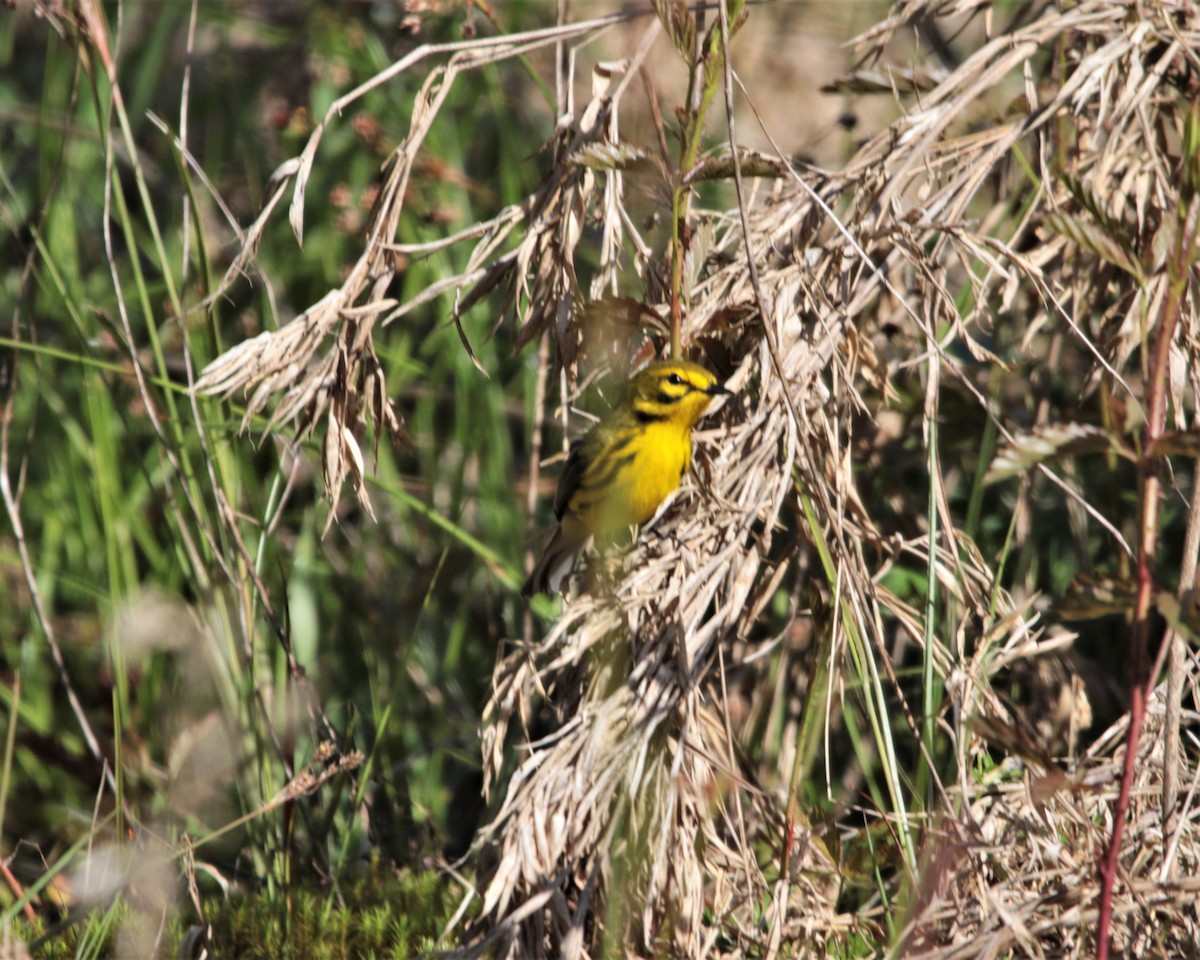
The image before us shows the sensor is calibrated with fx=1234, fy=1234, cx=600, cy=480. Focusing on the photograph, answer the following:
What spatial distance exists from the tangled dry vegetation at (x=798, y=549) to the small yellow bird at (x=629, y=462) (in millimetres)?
74

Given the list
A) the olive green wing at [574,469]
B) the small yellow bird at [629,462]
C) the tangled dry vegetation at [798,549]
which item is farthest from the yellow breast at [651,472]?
the olive green wing at [574,469]

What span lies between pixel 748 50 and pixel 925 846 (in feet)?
14.2

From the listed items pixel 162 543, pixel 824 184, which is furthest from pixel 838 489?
pixel 162 543

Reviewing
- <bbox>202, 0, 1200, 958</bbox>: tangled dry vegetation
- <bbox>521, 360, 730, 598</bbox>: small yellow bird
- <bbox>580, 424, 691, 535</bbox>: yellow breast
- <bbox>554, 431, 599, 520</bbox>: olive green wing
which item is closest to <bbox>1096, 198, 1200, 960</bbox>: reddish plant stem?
<bbox>202, 0, 1200, 958</bbox>: tangled dry vegetation

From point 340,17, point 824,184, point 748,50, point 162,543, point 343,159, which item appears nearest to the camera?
point 824,184

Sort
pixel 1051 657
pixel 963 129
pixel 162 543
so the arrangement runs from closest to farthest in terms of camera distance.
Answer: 1. pixel 963 129
2. pixel 1051 657
3. pixel 162 543

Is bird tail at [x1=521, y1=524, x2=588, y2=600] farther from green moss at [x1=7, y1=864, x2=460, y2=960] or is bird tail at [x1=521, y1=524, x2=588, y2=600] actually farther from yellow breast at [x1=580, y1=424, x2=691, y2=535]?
green moss at [x1=7, y1=864, x2=460, y2=960]

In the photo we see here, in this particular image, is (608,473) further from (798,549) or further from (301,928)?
(301,928)

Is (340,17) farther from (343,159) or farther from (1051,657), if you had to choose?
(1051,657)

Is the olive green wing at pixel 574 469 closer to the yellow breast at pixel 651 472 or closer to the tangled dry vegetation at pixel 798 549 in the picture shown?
the yellow breast at pixel 651 472

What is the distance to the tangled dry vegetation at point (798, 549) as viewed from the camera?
207 cm

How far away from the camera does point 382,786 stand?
11.5 ft

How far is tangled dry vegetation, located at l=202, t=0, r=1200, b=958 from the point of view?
207 cm

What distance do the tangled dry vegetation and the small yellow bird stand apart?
0.07 metres
